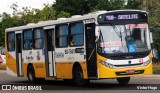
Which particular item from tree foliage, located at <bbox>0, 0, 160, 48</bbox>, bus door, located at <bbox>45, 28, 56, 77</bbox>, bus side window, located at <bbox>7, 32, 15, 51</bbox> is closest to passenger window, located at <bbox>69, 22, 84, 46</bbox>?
bus door, located at <bbox>45, 28, 56, 77</bbox>

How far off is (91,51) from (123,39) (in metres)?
1.30

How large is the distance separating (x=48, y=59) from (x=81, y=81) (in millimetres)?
3436

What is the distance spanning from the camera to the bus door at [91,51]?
19156mm

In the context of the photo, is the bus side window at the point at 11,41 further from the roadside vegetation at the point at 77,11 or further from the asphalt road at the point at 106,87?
the roadside vegetation at the point at 77,11

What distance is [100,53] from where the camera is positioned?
18.8m

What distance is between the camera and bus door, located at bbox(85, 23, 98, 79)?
19.2 m

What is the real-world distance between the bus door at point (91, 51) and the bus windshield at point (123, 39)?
1.38ft

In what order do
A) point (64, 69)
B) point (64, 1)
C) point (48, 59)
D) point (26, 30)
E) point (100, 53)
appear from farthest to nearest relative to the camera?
point (64, 1)
point (26, 30)
point (48, 59)
point (64, 69)
point (100, 53)

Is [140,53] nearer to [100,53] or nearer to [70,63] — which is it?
[100,53]

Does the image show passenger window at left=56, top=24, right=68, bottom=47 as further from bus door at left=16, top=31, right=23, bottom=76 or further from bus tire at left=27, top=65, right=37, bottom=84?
bus door at left=16, top=31, right=23, bottom=76

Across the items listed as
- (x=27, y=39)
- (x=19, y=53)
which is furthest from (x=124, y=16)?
(x=19, y=53)

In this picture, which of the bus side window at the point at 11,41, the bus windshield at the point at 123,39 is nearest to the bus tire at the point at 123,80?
the bus windshield at the point at 123,39

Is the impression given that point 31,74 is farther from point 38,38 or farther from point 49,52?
point 49,52

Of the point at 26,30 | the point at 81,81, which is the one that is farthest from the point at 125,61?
the point at 26,30
